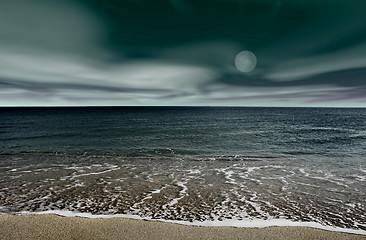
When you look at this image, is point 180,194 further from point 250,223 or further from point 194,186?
point 250,223

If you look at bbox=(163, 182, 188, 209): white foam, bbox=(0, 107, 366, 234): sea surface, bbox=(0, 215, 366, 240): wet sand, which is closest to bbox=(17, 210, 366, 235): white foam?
bbox=(0, 107, 366, 234): sea surface

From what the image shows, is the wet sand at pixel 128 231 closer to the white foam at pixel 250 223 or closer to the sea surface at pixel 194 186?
the white foam at pixel 250 223

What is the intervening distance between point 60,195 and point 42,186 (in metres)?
2.49

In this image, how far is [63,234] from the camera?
22.6 feet

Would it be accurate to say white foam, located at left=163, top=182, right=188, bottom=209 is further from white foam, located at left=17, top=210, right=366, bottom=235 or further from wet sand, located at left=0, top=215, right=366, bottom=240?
wet sand, located at left=0, top=215, right=366, bottom=240

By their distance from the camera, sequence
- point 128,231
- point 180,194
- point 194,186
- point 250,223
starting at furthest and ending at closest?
1. point 194,186
2. point 180,194
3. point 250,223
4. point 128,231

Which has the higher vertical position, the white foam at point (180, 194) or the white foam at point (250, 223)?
the white foam at point (250, 223)

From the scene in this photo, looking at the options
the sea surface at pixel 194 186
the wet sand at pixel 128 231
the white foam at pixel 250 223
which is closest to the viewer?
the wet sand at pixel 128 231

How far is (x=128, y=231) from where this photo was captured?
7191mm

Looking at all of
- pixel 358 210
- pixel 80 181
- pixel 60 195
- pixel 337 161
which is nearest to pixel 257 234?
pixel 358 210

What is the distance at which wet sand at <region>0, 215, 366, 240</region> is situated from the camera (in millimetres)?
6871

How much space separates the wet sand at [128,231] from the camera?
687 centimetres

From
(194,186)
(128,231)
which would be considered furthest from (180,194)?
(128,231)

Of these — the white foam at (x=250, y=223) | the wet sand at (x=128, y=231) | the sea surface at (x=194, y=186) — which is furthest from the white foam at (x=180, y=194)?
the wet sand at (x=128, y=231)
